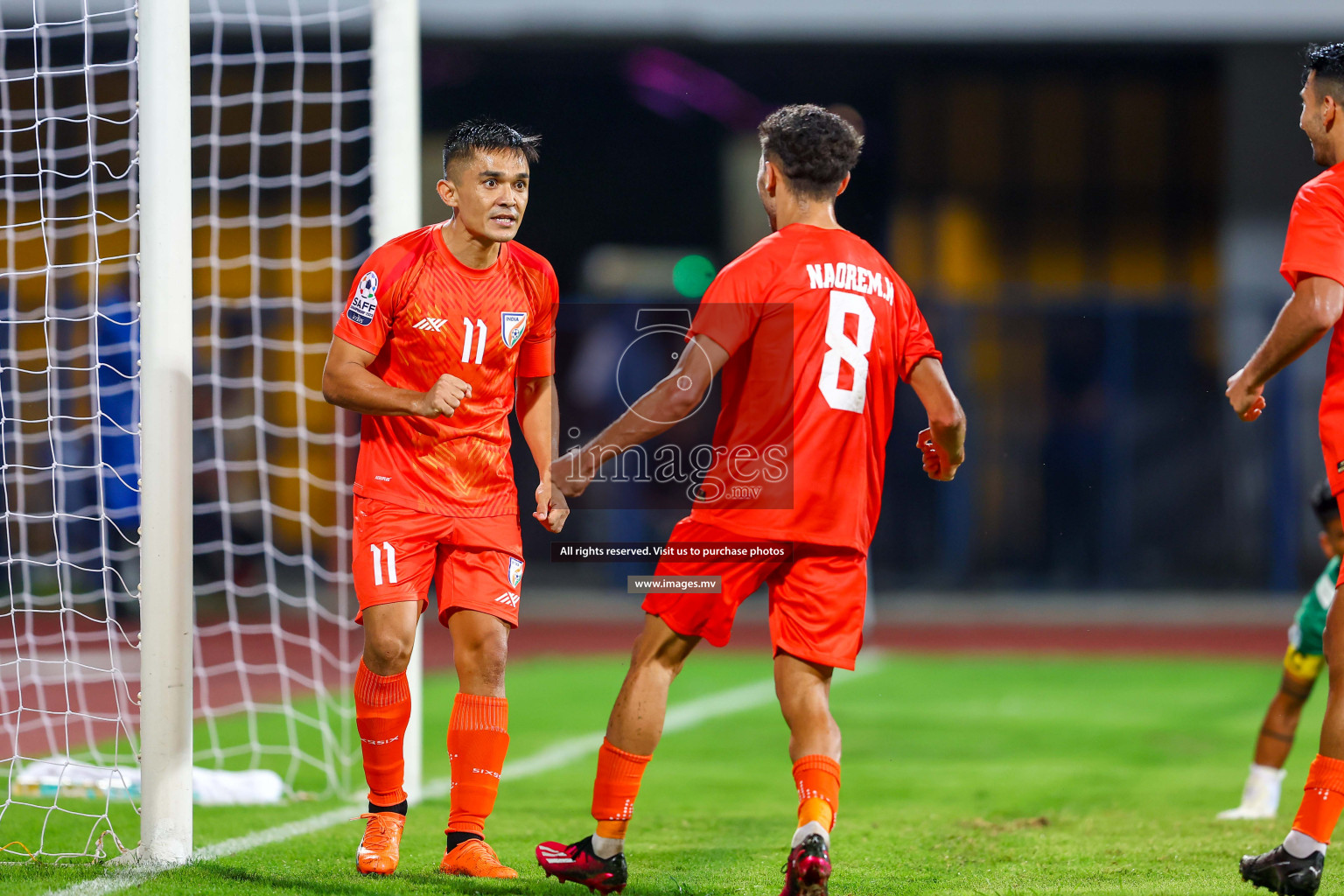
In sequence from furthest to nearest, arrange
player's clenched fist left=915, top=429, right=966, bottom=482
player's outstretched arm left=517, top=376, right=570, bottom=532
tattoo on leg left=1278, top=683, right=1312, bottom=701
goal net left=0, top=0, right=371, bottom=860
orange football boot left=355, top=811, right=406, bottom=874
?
goal net left=0, top=0, right=371, bottom=860
tattoo on leg left=1278, top=683, right=1312, bottom=701
player's outstretched arm left=517, top=376, right=570, bottom=532
orange football boot left=355, top=811, right=406, bottom=874
player's clenched fist left=915, top=429, right=966, bottom=482

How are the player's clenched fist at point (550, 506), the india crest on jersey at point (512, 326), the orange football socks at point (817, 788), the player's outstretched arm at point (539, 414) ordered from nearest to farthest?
the orange football socks at point (817, 788)
the player's clenched fist at point (550, 506)
the india crest on jersey at point (512, 326)
the player's outstretched arm at point (539, 414)

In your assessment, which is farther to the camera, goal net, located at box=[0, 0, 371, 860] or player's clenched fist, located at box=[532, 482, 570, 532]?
goal net, located at box=[0, 0, 371, 860]

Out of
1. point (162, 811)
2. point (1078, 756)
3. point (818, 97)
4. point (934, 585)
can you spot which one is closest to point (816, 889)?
point (162, 811)

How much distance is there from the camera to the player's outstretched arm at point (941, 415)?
386 cm

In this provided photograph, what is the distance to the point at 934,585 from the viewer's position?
1614 centimetres

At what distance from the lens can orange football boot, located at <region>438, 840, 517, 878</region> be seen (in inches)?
164

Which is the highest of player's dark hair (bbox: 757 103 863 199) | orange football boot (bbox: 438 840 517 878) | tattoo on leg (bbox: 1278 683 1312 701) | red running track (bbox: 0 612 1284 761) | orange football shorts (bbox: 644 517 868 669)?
player's dark hair (bbox: 757 103 863 199)

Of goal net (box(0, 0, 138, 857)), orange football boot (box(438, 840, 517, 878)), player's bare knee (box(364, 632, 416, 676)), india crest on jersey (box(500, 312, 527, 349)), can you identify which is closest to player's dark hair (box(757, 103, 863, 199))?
india crest on jersey (box(500, 312, 527, 349))

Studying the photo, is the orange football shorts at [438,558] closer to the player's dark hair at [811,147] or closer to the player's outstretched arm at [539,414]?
the player's outstretched arm at [539,414]

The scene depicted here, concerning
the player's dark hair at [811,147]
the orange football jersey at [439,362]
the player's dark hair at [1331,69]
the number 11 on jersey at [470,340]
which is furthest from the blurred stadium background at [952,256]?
the player's dark hair at [1331,69]

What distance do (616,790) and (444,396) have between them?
3.86 ft

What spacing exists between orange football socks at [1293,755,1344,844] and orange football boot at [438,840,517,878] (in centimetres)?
220

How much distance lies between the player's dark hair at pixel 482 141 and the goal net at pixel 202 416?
1150 mm

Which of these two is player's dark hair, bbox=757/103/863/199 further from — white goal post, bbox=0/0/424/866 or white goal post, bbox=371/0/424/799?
white goal post, bbox=371/0/424/799
